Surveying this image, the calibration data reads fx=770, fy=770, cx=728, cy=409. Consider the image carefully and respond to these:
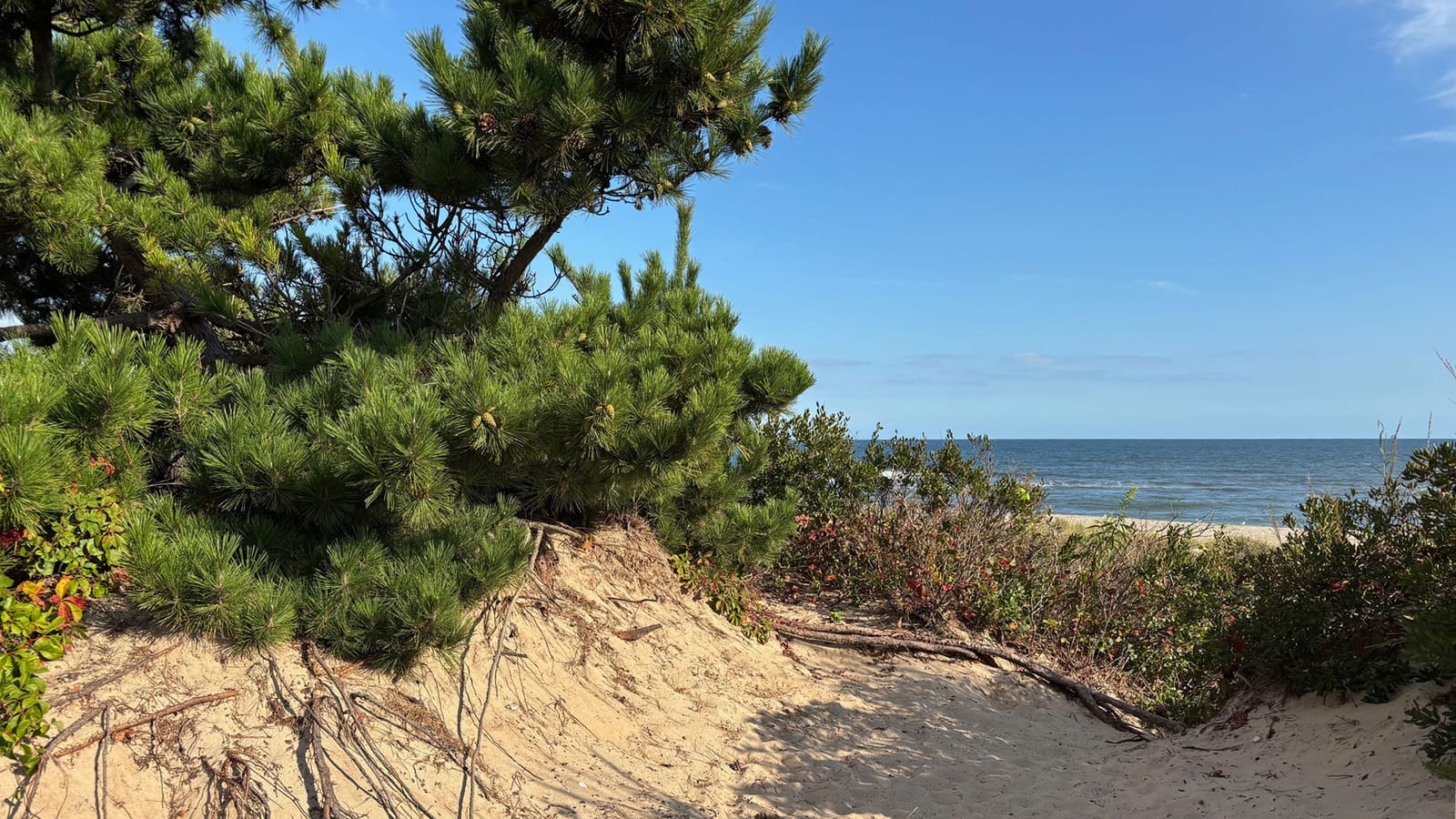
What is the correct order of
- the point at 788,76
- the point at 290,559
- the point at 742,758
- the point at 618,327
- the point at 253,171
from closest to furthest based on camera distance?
the point at 290,559, the point at 788,76, the point at 742,758, the point at 253,171, the point at 618,327

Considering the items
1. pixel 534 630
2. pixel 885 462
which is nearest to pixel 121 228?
pixel 534 630

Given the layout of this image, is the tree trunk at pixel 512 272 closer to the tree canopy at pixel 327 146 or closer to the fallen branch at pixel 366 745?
the tree canopy at pixel 327 146

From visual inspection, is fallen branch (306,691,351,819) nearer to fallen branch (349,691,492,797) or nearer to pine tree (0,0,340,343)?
fallen branch (349,691,492,797)

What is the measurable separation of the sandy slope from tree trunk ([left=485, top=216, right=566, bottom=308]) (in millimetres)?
1995

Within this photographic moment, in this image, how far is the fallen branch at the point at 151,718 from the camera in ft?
10.0

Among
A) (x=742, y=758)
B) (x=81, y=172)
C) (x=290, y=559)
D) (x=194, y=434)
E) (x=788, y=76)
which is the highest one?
(x=788, y=76)

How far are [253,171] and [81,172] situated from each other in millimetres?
966

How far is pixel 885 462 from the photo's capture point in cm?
855

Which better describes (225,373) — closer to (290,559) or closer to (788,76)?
(290,559)

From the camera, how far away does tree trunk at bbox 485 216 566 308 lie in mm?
5242

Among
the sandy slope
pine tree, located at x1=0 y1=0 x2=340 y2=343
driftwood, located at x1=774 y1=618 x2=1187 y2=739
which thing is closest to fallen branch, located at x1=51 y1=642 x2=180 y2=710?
the sandy slope

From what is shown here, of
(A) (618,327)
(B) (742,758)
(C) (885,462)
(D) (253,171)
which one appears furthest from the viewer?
(C) (885,462)

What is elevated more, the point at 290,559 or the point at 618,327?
the point at 618,327

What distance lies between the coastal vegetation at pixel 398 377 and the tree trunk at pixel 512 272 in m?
0.04
